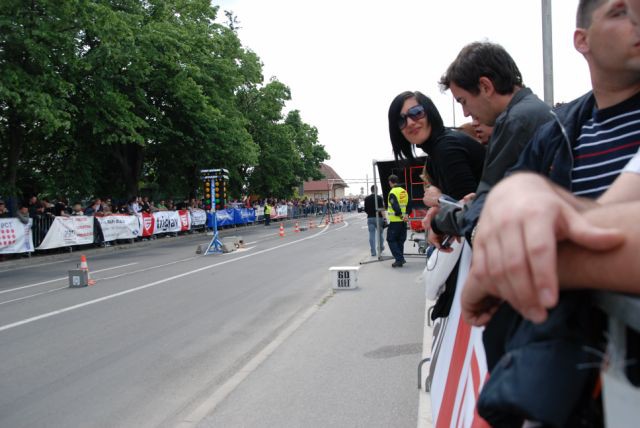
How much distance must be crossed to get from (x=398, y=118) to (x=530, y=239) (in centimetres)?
259

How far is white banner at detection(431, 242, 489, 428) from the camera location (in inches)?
66.9

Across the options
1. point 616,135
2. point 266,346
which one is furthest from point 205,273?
point 616,135

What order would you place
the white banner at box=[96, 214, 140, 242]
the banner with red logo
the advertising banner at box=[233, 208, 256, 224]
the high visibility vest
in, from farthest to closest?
the advertising banner at box=[233, 208, 256, 224]
the banner with red logo
the white banner at box=[96, 214, 140, 242]
the high visibility vest

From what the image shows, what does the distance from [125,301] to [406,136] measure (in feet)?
24.4

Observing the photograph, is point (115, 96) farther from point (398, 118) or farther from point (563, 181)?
point (563, 181)

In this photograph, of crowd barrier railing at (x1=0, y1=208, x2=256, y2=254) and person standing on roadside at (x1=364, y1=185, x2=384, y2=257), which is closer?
person standing on roadside at (x1=364, y1=185, x2=384, y2=257)

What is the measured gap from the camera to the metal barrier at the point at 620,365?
794mm

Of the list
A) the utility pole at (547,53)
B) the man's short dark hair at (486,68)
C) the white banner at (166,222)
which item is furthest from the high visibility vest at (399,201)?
the white banner at (166,222)

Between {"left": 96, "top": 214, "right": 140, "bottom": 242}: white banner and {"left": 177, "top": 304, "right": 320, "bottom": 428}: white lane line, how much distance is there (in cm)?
1752

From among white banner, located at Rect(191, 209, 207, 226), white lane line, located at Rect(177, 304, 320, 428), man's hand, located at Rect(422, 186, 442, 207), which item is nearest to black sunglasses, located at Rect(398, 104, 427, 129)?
man's hand, located at Rect(422, 186, 442, 207)

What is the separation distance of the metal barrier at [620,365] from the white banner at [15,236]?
19575 mm

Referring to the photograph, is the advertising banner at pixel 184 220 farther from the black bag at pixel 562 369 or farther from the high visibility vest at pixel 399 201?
the black bag at pixel 562 369

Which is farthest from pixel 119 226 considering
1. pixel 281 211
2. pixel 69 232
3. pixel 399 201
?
pixel 281 211

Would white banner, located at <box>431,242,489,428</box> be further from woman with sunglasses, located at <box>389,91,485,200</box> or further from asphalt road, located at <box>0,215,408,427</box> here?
asphalt road, located at <box>0,215,408,427</box>
